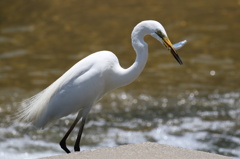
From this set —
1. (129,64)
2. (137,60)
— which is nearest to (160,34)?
(137,60)

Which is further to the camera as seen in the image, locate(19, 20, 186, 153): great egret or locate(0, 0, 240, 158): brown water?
locate(0, 0, 240, 158): brown water

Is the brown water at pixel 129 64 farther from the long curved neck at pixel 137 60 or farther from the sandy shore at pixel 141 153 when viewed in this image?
the sandy shore at pixel 141 153

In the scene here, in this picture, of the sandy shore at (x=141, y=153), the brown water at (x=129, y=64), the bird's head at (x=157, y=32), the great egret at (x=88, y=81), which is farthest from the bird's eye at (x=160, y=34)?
the brown water at (x=129, y=64)

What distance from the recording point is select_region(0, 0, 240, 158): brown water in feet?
20.6

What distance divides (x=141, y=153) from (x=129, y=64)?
14.8ft

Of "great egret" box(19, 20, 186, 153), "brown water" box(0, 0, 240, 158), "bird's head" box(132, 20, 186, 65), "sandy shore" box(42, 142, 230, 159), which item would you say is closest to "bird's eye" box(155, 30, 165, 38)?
"bird's head" box(132, 20, 186, 65)

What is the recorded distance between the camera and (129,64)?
27.0 ft

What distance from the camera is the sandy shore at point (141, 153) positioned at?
3.71 metres

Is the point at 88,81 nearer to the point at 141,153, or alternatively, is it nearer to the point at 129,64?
the point at 141,153

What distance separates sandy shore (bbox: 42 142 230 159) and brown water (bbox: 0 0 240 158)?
80.9 inches

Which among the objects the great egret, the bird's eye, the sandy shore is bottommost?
the sandy shore

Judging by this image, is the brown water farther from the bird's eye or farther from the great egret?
the bird's eye

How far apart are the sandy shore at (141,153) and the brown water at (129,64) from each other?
6.74 feet

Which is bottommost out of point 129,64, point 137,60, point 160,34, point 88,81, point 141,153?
point 141,153
